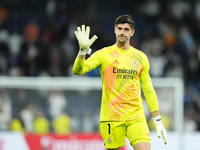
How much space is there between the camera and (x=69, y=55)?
44.3ft

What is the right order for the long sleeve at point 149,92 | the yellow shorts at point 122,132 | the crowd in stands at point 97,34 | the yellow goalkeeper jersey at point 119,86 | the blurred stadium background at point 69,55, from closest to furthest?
1. the yellow shorts at point 122,132
2. the yellow goalkeeper jersey at point 119,86
3. the long sleeve at point 149,92
4. the blurred stadium background at point 69,55
5. the crowd in stands at point 97,34

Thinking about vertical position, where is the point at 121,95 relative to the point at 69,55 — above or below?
below

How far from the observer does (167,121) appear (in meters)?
9.75

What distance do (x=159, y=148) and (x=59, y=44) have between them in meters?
6.08

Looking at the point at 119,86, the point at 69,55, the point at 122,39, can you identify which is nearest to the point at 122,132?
the point at 119,86

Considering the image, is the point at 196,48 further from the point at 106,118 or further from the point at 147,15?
the point at 106,118

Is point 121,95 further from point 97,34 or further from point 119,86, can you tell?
point 97,34

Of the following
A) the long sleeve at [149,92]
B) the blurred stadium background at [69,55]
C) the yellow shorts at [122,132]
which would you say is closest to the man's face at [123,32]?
the long sleeve at [149,92]

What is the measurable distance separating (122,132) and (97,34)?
8890 mm

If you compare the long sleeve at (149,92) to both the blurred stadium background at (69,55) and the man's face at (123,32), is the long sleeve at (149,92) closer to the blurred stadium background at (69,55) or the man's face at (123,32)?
the man's face at (123,32)

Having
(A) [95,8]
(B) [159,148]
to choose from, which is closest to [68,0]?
(A) [95,8]

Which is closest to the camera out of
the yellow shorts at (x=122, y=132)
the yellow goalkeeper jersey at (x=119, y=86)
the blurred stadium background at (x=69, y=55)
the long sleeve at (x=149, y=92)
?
the yellow shorts at (x=122, y=132)

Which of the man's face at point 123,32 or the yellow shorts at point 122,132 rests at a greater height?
the man's face at point 123,32

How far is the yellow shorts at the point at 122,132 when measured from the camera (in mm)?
5383
